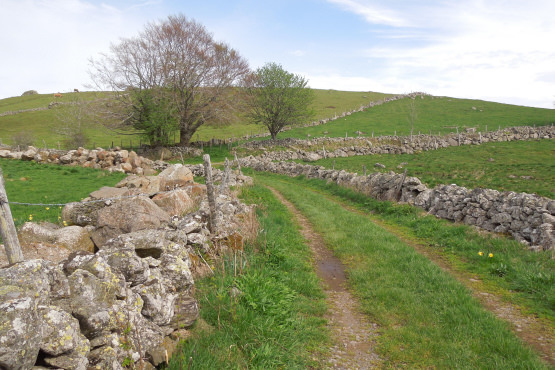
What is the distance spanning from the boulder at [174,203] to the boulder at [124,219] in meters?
1.63

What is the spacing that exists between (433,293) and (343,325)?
7.42 ft

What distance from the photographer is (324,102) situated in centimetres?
8819

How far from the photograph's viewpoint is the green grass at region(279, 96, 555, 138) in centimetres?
5516

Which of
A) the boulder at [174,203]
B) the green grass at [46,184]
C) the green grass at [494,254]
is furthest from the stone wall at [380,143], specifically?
the boulder at [174,203]

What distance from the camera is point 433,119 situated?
6362cm

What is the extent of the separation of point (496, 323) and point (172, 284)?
5.55 metres

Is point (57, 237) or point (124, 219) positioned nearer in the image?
point (57, 237)

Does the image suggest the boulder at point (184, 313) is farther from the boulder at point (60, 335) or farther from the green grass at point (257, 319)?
the boulder at point (60, 335)

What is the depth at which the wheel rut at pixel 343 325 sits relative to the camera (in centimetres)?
473

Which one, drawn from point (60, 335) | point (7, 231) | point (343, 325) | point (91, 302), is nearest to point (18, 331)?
point (60, 335)

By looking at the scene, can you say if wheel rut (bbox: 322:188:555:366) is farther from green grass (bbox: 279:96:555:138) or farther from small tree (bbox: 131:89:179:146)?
green grass (bbox: 279:96:555:138)

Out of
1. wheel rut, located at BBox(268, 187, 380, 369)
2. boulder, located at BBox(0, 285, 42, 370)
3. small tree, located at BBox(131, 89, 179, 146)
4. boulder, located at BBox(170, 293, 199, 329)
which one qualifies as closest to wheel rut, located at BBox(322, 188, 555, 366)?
wheel rut, located at BBox(268, 187, 380, 369)

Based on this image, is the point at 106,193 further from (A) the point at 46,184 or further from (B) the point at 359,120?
(B) the point at 359,120

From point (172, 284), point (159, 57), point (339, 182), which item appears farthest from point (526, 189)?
point (159, 57)
